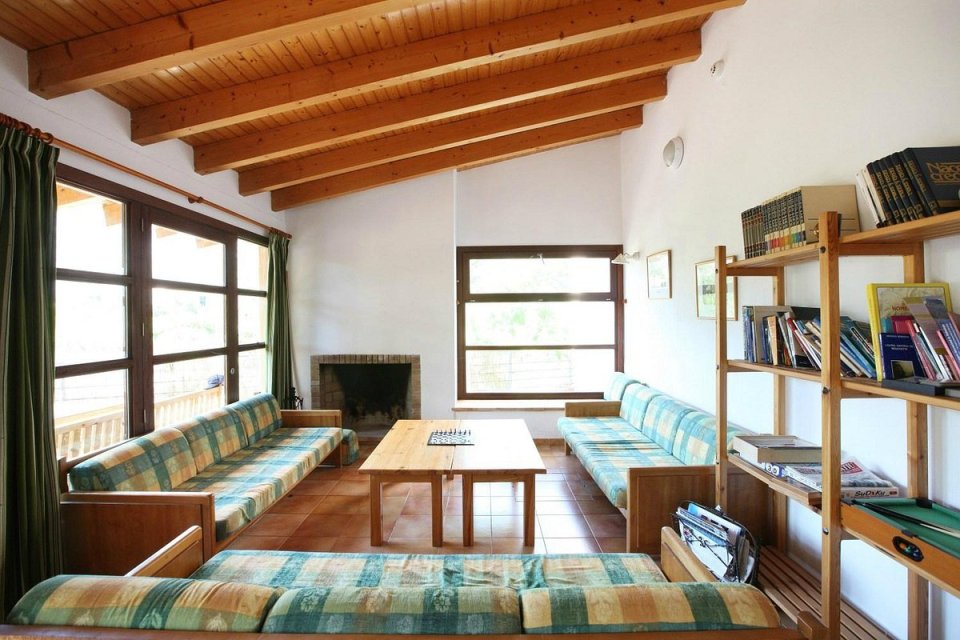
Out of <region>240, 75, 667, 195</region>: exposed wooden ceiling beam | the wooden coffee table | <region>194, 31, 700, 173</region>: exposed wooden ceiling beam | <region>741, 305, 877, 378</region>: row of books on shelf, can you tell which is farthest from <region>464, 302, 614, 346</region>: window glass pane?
<region>741, 305, 877, 378</region>: row of books on shelf

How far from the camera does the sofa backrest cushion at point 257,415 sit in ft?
10.5

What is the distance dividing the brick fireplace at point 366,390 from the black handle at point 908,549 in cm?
373

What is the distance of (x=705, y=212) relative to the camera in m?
2.87

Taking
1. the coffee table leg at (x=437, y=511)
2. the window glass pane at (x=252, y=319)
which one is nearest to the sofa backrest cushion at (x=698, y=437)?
the coffee table leg at (x=437, y=511)

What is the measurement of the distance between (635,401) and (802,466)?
198cm

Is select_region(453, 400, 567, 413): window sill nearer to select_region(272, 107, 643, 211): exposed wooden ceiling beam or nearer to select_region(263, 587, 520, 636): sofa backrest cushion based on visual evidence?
select_region(272, 107, 643, 211): exposed wooden ceiling beam

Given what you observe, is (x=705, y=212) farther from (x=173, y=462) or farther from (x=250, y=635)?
(x=173, y=462)

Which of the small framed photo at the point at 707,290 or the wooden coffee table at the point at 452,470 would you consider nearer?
the wooden coffee table at the point at 452,470

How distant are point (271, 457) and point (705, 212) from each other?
353 cm

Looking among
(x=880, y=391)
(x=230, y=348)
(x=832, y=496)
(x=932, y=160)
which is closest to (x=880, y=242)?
(x=932, y=160)

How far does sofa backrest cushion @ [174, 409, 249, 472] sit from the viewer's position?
269 centimetres

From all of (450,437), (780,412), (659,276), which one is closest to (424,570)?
(450,437)

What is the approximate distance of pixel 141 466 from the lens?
225 cm

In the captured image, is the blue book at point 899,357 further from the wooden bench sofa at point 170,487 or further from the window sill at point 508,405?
the window sill at point 508,405
